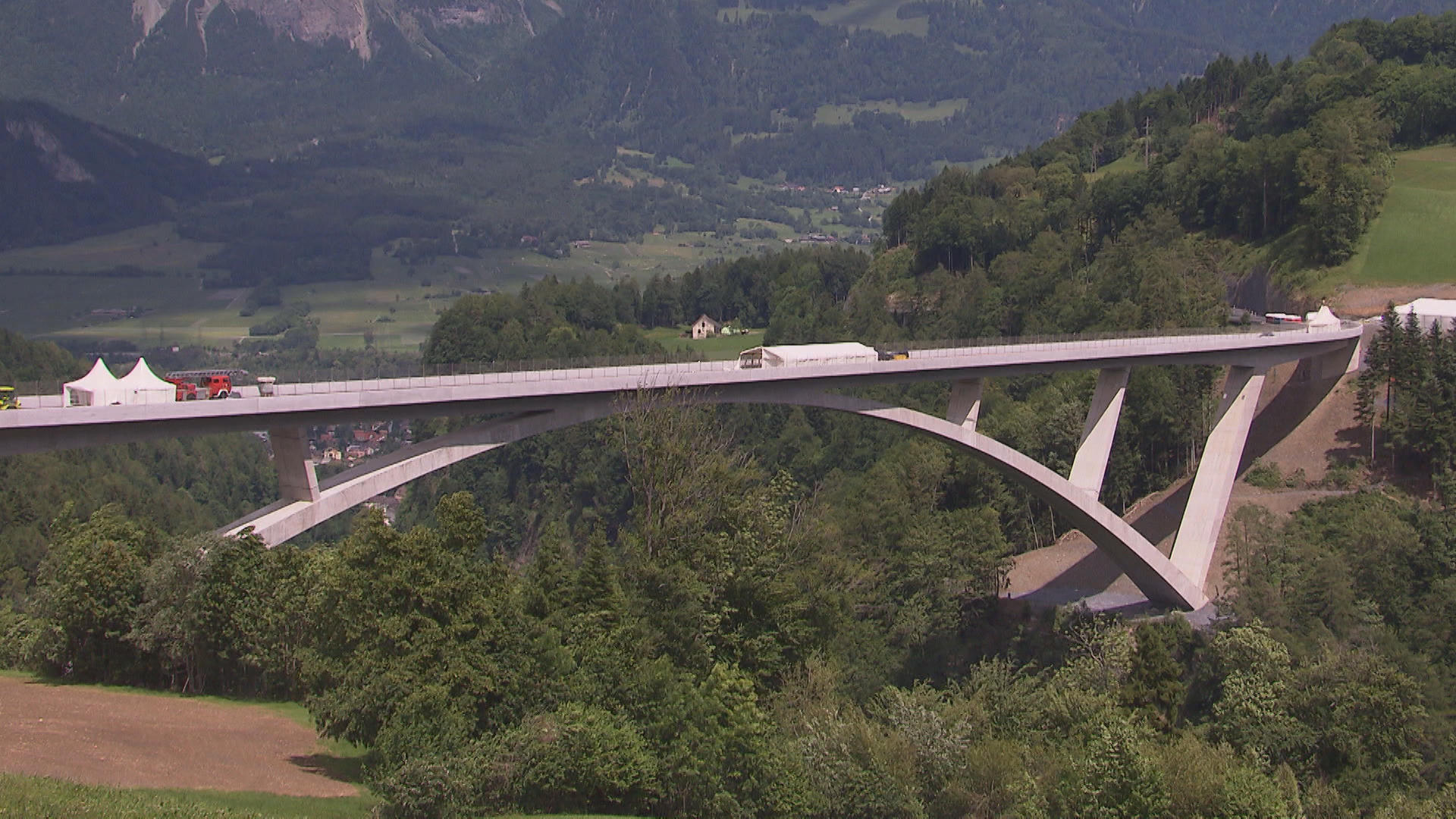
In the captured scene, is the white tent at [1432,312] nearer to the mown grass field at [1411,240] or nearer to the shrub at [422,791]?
the mown grass field at [1411,240]

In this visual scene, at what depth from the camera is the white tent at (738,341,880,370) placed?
45.7 metres

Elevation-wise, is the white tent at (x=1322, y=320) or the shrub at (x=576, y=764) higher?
the white tent at (x=1322, y=320)

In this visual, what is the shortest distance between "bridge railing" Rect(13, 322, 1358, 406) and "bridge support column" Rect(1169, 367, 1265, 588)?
3679 mm

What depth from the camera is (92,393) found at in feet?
109

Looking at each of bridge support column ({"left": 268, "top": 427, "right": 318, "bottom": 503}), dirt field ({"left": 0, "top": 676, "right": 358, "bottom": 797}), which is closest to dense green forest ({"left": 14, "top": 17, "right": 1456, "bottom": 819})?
dirt field ({"left": 0, "top": 676, "right": 358, "bottom": 797})

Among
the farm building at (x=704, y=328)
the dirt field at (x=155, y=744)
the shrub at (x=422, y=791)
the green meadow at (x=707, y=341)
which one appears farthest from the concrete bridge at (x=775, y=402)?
the farm building at (x=704, y=328)

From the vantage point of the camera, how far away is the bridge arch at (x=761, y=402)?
35.8m

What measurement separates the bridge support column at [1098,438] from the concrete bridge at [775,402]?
49mm

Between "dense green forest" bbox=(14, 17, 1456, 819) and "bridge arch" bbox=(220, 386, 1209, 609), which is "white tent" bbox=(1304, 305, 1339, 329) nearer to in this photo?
"dense green forest" bbox=(14, 17, 1456, 819)

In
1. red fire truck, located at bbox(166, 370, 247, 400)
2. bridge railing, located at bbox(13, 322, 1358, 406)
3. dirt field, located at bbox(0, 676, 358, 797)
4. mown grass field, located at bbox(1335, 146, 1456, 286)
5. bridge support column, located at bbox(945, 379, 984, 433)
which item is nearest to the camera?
dirt field, located at bbox(0, 676, 358, 797)

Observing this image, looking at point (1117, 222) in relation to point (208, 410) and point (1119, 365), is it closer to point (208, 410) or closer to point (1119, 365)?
point (1119, 365)

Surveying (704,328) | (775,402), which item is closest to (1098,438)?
(775,402)

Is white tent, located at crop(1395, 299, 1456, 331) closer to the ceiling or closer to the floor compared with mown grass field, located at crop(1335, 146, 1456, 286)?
closer to the floor

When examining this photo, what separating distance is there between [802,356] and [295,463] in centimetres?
1585
